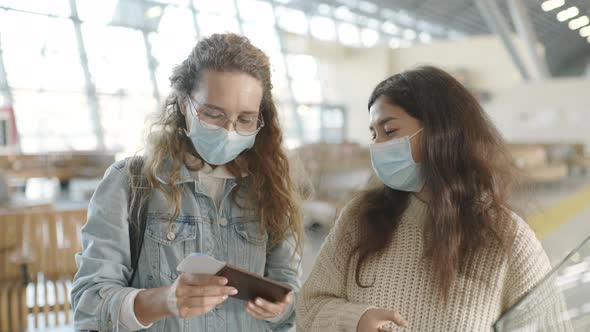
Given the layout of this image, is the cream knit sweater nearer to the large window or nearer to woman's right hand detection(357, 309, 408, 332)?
woman's right hand detection(357, 309, 408, 332)

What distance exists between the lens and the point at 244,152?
175 centimetres

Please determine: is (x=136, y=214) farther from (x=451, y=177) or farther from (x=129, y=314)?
(x=451, y=177)

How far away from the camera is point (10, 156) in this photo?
11.7 metres

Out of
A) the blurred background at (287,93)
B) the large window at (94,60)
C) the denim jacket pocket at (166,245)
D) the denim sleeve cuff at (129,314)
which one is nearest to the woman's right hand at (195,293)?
the denim sleeve cuff at (129,314)

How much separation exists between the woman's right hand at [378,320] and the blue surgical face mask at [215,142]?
0.62m

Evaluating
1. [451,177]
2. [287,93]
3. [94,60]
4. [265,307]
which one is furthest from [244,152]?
[287,93]

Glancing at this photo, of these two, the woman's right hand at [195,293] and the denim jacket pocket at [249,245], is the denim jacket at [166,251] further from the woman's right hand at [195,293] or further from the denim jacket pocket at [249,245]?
the woman's right hand at [195,293]

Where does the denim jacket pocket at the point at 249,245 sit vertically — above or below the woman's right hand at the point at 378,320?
above

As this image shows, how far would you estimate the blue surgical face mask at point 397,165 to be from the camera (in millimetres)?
1567

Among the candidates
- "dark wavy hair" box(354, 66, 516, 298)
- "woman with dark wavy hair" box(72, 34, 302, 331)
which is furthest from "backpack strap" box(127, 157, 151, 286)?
"dark wavy hair" box(354, 66, 516, 298)

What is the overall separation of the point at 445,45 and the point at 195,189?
67.3ft

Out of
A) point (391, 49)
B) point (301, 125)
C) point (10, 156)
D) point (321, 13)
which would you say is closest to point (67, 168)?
point (10, 156)

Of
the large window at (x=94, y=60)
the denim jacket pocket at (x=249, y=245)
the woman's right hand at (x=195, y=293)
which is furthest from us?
the large window at (x=94, y=60)

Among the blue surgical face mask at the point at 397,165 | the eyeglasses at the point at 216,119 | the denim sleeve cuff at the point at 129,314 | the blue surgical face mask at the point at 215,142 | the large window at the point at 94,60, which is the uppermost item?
the large window at the point at 94,60
